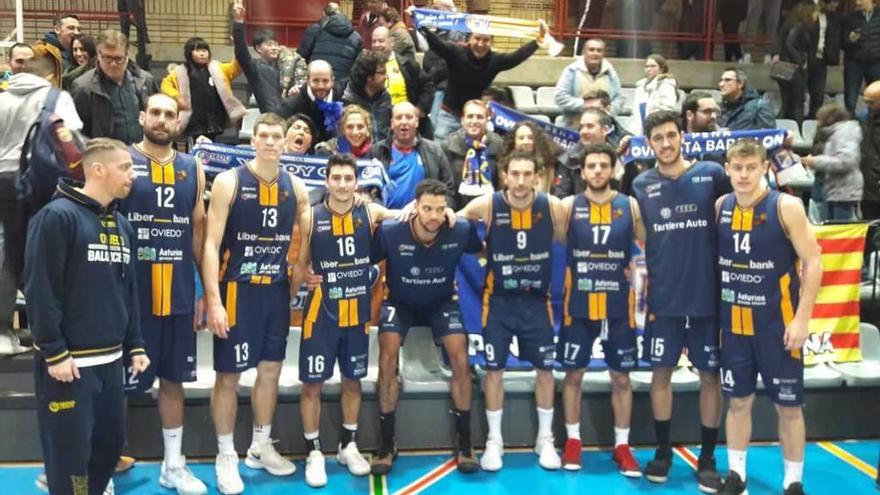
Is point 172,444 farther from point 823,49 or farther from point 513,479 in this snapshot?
point 823,49

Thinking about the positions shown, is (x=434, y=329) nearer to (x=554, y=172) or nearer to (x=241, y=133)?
(x=554, y=172)

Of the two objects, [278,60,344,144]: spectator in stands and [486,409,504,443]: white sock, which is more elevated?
[278,60,344,144]: spectator in stands

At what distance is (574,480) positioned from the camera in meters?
6.01

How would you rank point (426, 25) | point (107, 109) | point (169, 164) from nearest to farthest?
point (169, 164) → point (107, 109) → point (426, 25)

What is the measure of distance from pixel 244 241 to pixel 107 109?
2.17 metres

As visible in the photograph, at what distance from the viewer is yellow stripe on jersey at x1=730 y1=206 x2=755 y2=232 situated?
554 cm

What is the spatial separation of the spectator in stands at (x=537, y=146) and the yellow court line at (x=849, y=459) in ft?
8.91

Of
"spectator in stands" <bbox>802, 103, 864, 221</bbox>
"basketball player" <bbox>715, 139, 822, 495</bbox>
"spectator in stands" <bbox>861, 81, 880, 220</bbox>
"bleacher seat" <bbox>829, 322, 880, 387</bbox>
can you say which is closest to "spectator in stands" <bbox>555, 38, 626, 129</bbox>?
"spectator in stands" <bbox>802, 103, 864, 221</bbox>

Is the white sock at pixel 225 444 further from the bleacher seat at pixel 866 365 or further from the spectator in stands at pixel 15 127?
the bleacher seat at pixel 866 365

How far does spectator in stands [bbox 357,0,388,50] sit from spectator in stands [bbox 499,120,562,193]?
11.0 feet

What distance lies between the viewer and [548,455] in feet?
20.3

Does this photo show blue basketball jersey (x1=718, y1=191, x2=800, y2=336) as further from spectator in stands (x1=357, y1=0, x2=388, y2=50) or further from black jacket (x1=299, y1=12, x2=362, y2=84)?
spectator in stands (x1=357, y1=0, x2=388, y2=50)

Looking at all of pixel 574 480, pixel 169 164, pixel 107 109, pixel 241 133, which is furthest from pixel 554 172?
pixel 241 133

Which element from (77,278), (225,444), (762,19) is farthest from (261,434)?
(762,19)
